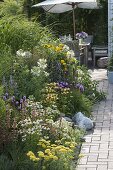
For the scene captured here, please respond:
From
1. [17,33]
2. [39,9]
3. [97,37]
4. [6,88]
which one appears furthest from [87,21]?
[6,88]

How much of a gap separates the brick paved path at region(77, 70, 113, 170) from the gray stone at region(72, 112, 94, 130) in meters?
0.11

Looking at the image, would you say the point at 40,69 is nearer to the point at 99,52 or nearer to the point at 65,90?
the point at 65,90

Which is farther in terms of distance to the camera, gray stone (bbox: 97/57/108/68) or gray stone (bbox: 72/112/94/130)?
gray stone (bbox: 97/57/108/68)

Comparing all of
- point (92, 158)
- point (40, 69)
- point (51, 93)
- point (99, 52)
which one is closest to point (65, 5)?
point (99, 52)

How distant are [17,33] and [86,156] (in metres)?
3.32

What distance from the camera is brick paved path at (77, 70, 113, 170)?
16.3 ft

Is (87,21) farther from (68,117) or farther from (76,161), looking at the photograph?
(76,161)

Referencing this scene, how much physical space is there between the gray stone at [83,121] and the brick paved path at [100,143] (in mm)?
112

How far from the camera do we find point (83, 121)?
246 inches

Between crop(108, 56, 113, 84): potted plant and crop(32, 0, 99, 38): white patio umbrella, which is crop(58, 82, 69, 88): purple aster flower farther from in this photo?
crop(32, 0, 99, 38): white patio umbrella

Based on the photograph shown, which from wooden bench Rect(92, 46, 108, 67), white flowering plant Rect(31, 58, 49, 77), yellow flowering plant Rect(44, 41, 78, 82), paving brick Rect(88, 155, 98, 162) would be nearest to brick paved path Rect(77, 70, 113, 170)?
paving brick Rect(88, 155, 98, 162)

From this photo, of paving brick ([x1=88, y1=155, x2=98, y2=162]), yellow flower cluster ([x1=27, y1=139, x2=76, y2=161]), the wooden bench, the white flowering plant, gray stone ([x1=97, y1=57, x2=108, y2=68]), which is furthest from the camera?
the wooden bench

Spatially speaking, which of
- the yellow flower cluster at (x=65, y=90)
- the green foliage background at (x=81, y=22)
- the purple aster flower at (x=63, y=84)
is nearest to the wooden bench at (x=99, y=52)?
the green foliage background at (x=81, y=22)

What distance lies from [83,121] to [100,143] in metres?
0.61
